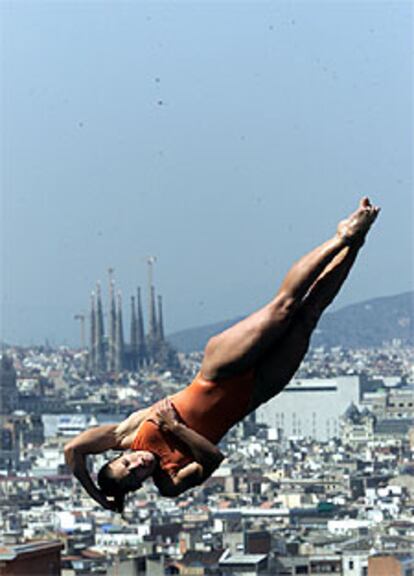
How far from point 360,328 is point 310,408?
91.6 ft

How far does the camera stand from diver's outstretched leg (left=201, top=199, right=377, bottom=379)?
3.01m

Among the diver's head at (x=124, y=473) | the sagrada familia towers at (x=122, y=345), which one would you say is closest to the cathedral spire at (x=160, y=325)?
the sagrada familia towers at (x=122, y=345)

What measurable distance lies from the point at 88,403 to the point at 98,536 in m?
26.7

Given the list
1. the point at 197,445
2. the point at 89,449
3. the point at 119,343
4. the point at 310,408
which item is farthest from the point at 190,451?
the point at 119,343

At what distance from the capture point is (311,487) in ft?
138

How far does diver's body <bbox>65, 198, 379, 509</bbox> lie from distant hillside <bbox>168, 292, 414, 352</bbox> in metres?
73.4

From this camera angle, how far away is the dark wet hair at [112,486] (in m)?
3.10

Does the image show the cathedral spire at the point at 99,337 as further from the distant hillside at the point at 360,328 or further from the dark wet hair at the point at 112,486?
the dark wet hair at the point at 112,486

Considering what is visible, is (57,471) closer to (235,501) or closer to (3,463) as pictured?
(3,463)

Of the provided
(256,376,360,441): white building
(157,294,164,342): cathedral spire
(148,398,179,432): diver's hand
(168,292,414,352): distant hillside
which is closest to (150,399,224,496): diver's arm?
(148,398,179,432): diver's hand

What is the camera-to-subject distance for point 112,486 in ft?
10.2

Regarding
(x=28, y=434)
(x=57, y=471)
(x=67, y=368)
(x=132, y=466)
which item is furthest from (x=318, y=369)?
(x=132, y=466)

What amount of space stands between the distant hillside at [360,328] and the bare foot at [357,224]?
7346cm

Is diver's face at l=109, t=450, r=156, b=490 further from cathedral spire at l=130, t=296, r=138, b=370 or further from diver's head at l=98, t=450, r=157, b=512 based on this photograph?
cathedral spire at l=130, t=296, r=138, b=370
